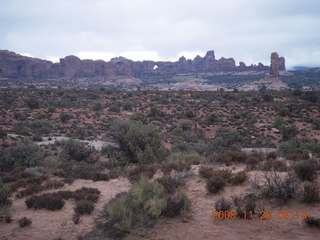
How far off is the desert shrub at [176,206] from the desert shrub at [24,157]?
8948 millimetres

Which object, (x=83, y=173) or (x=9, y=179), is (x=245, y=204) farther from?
(x=9, y=179)

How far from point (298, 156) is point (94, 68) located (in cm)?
11892

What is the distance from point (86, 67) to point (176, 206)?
398ft

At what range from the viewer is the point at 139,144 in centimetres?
1180

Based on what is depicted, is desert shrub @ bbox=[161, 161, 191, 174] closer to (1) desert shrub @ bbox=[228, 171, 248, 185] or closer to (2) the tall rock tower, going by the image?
(1) desert shrub @ bbox=[228, 171, 248, 185]

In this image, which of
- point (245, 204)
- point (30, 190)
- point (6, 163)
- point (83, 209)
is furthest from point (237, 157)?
point (6, 163)

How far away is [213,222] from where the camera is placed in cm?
439

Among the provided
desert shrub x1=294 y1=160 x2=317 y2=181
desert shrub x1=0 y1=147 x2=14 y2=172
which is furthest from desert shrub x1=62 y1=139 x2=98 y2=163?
desert shrub x1=294 y1=160 x2=317 y2=181

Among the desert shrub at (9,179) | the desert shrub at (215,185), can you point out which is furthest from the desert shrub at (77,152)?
the desert shrub at (215,185)

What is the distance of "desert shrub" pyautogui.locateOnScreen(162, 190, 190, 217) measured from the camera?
4.61 meters

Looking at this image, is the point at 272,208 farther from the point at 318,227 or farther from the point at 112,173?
the point at 112,173

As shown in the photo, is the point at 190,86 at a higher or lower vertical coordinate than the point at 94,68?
lower

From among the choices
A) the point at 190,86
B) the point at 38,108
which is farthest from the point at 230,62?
the point at 38,108

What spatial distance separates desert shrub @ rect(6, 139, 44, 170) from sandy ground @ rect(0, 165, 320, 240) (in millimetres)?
5120
